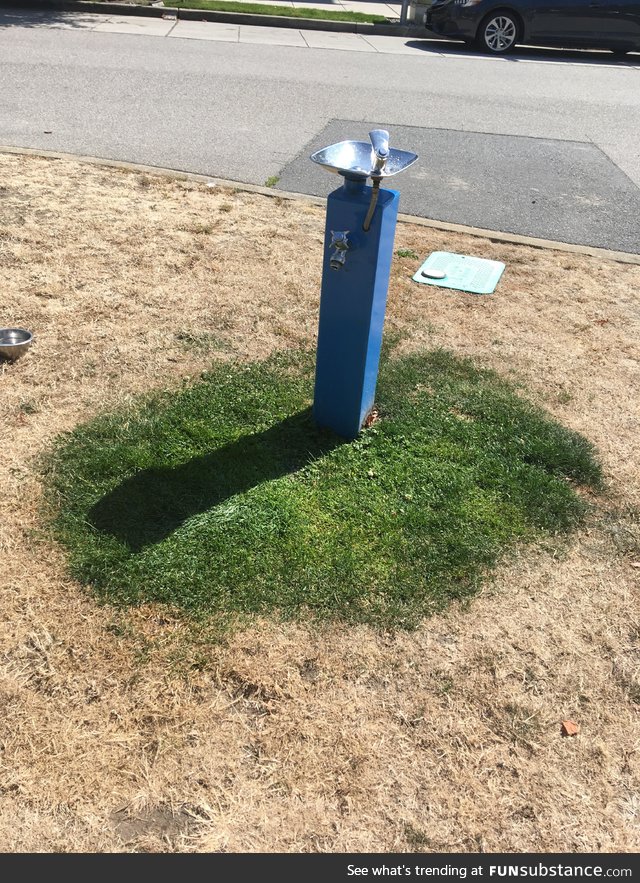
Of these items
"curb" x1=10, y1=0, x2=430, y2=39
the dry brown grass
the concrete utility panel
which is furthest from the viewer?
"curb" x1=10, y1=0, x2=430, y2=39

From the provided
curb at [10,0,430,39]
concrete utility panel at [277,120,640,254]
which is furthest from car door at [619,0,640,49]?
concrete utility panel at [277,120,640,254]

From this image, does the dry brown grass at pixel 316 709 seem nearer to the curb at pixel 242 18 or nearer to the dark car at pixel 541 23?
the dark car at pixel 541 23

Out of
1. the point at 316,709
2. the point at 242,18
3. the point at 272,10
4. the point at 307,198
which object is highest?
the point at 272,10

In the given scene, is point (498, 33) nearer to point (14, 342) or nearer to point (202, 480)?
point (14, 342)

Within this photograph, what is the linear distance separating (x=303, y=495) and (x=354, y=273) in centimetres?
96

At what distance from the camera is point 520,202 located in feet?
21.4

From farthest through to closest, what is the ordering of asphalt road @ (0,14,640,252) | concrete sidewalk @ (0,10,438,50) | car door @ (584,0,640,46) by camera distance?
1. concrete sidewalk @ (0,10,438,50)
2. car door @ (584,0,640,46)
3. asphalt road @ (0,14,640,252)

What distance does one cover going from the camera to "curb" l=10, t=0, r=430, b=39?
14.4m

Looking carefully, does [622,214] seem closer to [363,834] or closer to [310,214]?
[310,214]

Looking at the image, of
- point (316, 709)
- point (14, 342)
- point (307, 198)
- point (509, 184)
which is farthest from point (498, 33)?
point (316, 709)

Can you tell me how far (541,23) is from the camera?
41.8 ft

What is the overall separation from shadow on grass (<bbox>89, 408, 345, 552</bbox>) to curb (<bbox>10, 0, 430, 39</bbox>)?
13689 millimetres

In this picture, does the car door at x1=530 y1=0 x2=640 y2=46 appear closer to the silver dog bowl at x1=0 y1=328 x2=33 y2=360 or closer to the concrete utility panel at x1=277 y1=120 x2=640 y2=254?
A: the concrete utility panel at x1=277 y1=120 x2=640 y2=254

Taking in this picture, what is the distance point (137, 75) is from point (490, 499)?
343 inches
